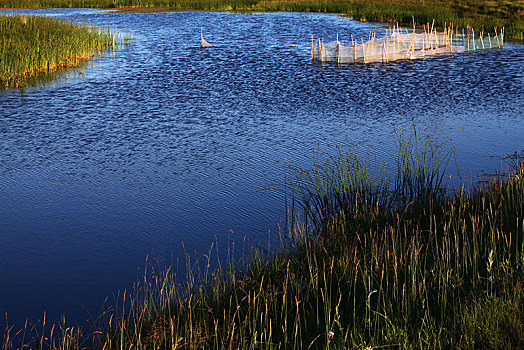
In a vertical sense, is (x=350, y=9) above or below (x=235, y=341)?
above

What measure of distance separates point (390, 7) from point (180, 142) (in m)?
27.5

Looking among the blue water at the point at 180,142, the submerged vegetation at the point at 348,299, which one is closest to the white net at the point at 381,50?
the blue water at the point at 180,142

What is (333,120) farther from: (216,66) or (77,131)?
(216,66)

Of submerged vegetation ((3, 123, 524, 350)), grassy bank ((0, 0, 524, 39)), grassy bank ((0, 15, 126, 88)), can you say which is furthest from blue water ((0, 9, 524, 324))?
grassy bank ((0, 0, 524, 39))

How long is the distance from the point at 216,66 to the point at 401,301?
52.3 feet

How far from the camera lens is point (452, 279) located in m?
4.85

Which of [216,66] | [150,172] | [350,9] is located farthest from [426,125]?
[350,9]

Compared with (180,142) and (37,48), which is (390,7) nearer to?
(37,48)

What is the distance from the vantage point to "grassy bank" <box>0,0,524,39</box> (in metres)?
29.1

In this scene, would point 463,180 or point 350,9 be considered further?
point 350,9

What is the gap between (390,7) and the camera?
1390 inches

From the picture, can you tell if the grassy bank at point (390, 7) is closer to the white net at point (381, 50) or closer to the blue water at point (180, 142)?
the white net at point (381, 50)

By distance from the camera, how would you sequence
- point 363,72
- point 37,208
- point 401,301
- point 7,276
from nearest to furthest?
1. point 401,301
2. point 7,276
3. point 37,208
4. point 363,72

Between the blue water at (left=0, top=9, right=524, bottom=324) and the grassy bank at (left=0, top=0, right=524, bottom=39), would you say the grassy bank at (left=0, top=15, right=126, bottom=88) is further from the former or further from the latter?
the grassy bank at (left=0, top=0, right=524, bottom=39)
